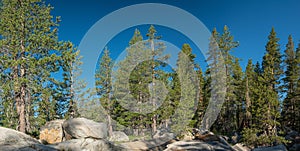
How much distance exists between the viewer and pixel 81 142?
934 centimetres

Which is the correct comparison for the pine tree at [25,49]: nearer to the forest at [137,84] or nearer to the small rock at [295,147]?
the forest at [137,84]

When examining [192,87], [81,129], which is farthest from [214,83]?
[81,129]

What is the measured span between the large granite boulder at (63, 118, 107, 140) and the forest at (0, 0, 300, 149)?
121 inches

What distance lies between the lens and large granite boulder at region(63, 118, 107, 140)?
11.9 metres

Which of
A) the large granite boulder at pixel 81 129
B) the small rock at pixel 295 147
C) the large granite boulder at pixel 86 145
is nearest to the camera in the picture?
the large granite boulder at pixel 86 145

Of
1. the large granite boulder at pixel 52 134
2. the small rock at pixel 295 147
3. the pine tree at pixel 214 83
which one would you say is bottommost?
the small rock at pixel 295 147

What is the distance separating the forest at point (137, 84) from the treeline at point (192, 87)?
0.09 metres

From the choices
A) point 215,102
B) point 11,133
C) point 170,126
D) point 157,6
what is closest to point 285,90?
point 215,102

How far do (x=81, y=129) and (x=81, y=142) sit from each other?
2754mm

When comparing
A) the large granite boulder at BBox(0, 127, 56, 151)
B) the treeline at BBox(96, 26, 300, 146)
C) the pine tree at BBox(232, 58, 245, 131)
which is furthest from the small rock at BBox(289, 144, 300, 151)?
the large granite boulder at BBox(0, 127, 56, 151)

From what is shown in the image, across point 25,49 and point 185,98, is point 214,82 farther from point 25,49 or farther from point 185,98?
point 25,49

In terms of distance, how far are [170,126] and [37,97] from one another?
1297cm

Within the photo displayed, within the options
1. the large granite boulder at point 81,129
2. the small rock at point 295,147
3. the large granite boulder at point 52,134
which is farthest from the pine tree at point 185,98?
the large granite boulder at point 52,134

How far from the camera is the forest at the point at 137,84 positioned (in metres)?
14.2
